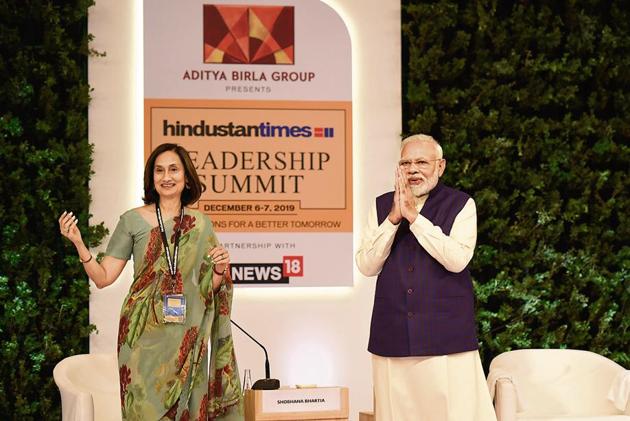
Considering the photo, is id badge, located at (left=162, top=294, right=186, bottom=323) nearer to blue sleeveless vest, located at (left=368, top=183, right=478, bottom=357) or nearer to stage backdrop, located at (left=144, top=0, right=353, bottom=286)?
blue sleeveless vest, located at (left=368, top=183, right=478, bottom=357)

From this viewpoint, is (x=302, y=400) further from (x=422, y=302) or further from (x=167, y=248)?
(x=167, y=248)

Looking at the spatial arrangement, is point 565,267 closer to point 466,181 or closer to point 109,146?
point 466,181

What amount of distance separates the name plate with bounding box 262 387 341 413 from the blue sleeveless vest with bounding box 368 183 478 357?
1.92ft

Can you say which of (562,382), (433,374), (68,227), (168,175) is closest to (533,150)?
(562,382)

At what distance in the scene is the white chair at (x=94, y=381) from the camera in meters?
4.64

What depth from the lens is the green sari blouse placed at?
4004 millimetres

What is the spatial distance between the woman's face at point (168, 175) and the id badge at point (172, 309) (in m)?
0.42

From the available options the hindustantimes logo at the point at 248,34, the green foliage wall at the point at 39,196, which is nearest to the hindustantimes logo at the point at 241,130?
the hindustantimes logo at the point at 248,34

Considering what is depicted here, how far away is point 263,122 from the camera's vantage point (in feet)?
19.2

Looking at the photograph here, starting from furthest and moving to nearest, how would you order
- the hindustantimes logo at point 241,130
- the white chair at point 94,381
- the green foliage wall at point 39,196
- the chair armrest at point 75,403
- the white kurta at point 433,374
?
the hindustantimes logo at point 241,130 < the green foliage wall at point 39,196 < the white chair at point 94,381 < the chair armrest at point 75,403 < the white kurta at point 433,374

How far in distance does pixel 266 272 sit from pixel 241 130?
0.83 meters

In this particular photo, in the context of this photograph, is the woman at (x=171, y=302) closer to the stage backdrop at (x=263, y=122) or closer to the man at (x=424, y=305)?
the man at (x=424, y=305)

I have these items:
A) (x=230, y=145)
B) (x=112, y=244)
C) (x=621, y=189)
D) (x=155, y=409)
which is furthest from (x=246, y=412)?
(x=621, y=189)

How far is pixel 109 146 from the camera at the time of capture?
5.68 meters
